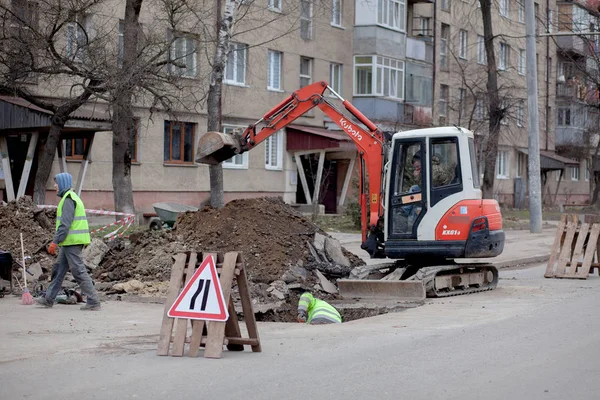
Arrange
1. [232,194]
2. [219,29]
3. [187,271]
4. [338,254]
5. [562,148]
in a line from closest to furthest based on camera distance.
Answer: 1. [187,271]
2. [338,254]
3. [219,29]
4. [232,194]
5. [562,148]

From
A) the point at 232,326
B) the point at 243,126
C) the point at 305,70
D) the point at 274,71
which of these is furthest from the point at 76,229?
the point at 305,70

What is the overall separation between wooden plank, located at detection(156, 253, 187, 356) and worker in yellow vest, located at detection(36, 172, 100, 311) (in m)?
3.79

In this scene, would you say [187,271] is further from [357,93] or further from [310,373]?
[357,93]

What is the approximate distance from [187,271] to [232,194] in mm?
27096

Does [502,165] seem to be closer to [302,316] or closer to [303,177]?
[303,177]

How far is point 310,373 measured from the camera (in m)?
8.31

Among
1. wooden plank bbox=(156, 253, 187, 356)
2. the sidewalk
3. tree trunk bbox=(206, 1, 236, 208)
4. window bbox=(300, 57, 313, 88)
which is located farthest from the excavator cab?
window bbox=(300, 57, 313, 88)

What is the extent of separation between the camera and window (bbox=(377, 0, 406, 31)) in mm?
41031

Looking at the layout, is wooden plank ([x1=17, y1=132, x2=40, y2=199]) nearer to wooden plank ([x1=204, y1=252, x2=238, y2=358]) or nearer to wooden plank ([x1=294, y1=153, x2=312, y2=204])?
wooden plank ([x1=294, y1=153, x2=312, y2=204])

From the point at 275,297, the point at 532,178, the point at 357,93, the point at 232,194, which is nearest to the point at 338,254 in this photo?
the point at 275,297

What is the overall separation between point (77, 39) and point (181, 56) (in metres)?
2.67

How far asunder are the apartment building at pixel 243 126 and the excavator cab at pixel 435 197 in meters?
10.8

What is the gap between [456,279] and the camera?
51.4 feet

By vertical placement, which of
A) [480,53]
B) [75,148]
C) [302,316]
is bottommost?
[302,316]
